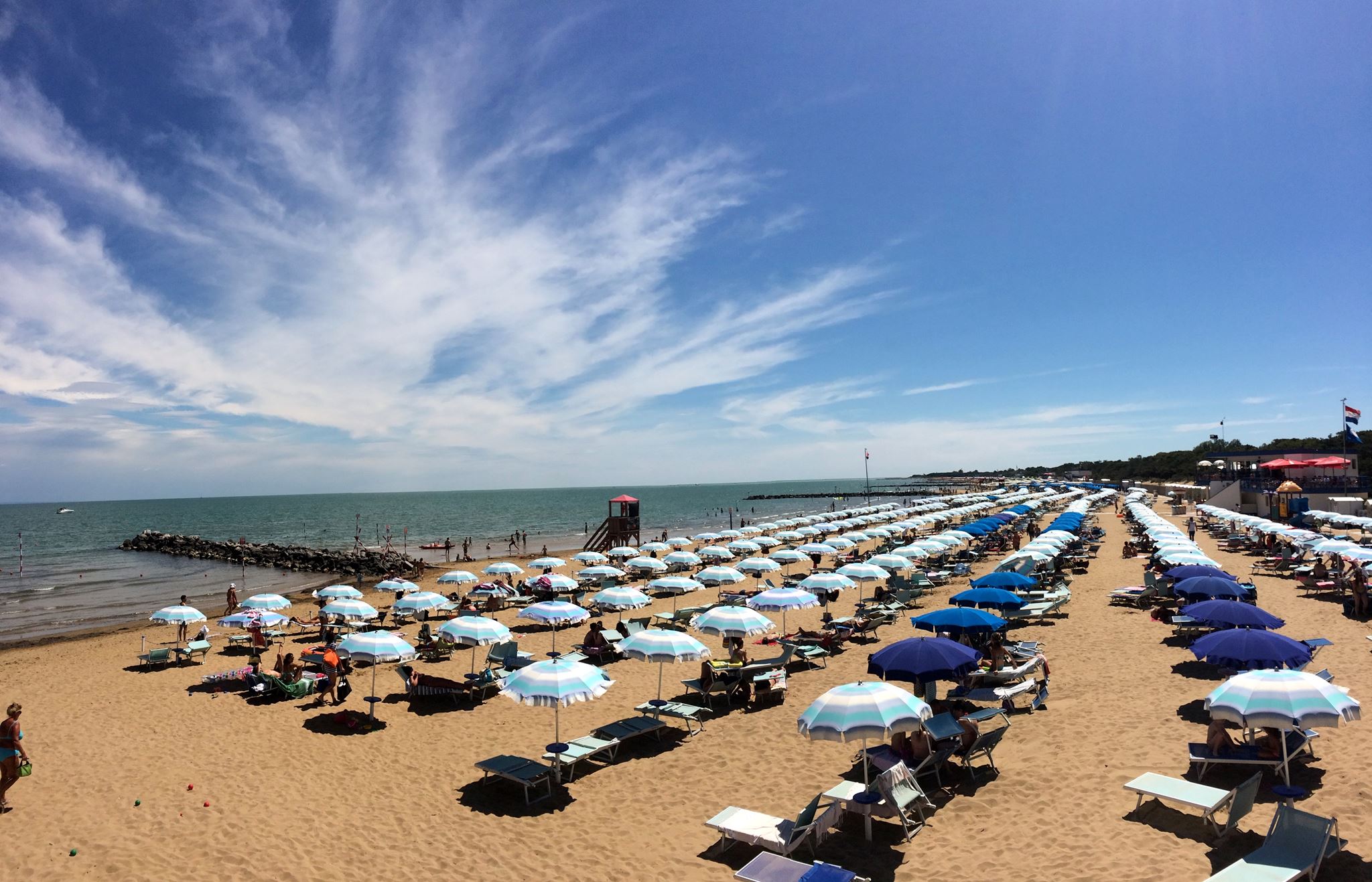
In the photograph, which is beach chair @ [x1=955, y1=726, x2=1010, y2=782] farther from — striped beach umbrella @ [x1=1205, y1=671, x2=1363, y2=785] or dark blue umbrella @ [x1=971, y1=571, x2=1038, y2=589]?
dark blue umbrella @ [x1=971, y1=571, x2=1038, y2=589]

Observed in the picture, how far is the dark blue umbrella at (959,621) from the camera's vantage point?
1135 cm

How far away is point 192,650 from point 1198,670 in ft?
67.4

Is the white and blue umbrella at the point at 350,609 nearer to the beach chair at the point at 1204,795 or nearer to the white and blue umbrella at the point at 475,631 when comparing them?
the white and blue umbrella at the point at 475,631

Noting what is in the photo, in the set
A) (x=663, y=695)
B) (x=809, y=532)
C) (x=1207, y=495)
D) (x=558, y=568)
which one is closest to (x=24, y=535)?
(x=558, y=568)

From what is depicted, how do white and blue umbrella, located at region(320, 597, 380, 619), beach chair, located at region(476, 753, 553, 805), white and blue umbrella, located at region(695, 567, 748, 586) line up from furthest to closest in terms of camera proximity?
white and blue umbrella, located at region(695, 567, 748, 586) < white and blue umbrella, located at region(320, 597, 380, 619) < beach chair, located at region(476, 753, 553, 805)

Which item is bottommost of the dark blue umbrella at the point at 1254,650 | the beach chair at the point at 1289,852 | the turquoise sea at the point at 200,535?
the turquoise sea at the point at 200,535

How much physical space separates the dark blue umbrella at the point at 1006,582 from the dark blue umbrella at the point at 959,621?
3081 mm

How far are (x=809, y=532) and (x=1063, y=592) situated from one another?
21190 millimetres

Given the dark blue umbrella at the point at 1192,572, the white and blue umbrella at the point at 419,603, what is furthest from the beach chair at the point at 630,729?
the dark blue umbrella at the point at 1192,572

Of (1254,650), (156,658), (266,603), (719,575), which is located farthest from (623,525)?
(1254,650)

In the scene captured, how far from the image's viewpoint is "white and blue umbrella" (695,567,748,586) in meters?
19.5

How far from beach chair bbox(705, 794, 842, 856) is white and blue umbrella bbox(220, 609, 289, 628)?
14601 mm

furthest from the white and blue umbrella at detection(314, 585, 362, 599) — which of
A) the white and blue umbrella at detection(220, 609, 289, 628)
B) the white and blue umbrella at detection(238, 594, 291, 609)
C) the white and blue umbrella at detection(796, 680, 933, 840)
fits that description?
the white and blue umbrella at detection(796, 680, 933, 840)

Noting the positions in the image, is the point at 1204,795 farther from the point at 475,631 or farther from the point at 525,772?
the point at 475,631
